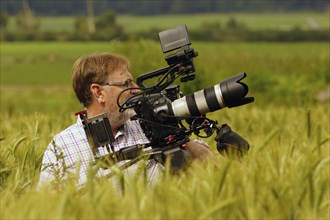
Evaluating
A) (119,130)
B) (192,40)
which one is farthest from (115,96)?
(192,40)

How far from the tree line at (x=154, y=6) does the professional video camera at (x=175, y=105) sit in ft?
346

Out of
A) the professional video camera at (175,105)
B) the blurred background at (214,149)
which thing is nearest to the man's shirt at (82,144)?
the blurred background at (214,149)

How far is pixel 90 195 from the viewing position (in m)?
2.86

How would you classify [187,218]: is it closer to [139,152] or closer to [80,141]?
[139,152]

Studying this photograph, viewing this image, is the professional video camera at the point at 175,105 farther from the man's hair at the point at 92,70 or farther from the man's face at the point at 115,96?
the man's hair at the point at 92,70

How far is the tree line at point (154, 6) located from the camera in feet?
371

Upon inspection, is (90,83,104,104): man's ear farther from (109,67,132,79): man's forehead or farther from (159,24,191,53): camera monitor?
(159,24,191,53): camera monitor

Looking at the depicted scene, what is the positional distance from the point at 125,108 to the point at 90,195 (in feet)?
4.51

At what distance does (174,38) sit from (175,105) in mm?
385

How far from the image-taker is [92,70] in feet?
15.2

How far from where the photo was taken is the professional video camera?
3.96 metres

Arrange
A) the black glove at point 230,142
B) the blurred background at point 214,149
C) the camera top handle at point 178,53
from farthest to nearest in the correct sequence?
the camera top handle at point 178,53
the black glove at point 230,142
the blurred background at point 214,149

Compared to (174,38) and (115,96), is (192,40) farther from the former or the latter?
(174,38)

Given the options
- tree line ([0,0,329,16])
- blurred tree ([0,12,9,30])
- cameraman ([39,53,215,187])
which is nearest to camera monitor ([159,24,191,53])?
cameraman ([39,53,215,187])
